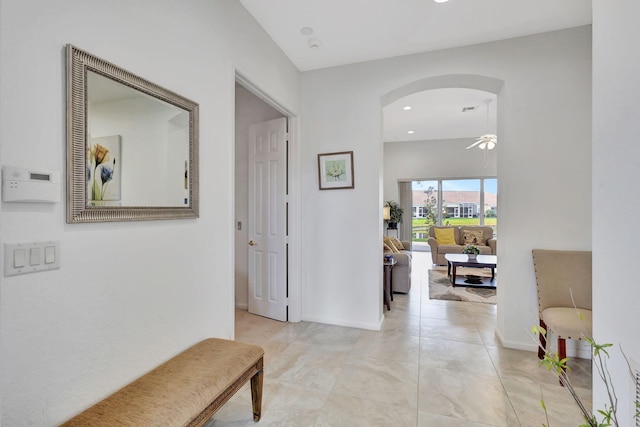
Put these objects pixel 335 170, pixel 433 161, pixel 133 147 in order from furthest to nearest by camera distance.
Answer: pixel 433 161 < pixel 335 170 < pixel 133 147

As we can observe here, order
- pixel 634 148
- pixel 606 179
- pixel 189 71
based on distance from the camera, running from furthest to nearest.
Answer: pixel 189 71 < pixel 606 179 < pixel 634 148

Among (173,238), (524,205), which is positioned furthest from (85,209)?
(524,205)

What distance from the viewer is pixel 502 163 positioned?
9.38ft

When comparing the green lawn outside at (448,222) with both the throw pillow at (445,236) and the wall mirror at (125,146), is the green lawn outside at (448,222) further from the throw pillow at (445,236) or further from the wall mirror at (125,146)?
the wall mirror at (125,146)

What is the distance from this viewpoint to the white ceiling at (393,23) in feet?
7.79

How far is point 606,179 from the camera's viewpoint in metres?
1.24

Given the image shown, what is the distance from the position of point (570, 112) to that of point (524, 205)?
0.88 metres

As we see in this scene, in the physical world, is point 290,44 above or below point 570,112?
above

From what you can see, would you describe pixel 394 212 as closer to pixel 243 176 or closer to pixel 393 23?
pixel 243 176

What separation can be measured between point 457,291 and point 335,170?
294 centimetres

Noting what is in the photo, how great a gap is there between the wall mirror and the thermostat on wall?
0.06m

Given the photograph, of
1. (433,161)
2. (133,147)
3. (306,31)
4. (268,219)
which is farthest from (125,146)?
(433,161)

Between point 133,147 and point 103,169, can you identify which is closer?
point 103,169

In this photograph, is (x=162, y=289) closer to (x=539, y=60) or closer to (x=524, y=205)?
(x=524, y=205)
